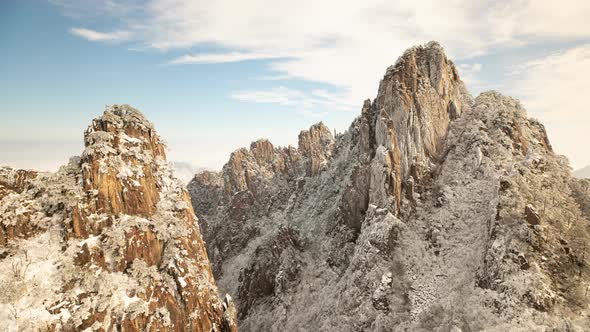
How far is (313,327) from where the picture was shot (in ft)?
193

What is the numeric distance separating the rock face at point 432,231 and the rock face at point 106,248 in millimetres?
28215

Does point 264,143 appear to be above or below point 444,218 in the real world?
above

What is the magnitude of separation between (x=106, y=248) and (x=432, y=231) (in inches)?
1840

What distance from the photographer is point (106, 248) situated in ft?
100

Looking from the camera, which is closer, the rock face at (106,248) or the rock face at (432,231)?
the rock face at (106,248)

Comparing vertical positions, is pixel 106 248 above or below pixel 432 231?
above

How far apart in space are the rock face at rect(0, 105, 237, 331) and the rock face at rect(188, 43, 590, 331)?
28.2 metres

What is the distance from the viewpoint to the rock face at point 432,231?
3919 cm

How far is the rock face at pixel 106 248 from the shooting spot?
1060 inches

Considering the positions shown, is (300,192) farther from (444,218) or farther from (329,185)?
(444,218)

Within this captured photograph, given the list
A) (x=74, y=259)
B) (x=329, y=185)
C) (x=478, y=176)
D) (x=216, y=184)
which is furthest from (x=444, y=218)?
(x=216, y=184)

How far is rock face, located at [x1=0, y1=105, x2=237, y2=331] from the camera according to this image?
26.9 metres

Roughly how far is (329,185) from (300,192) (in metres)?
16.9

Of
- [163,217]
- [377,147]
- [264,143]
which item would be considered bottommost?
[163,217]
